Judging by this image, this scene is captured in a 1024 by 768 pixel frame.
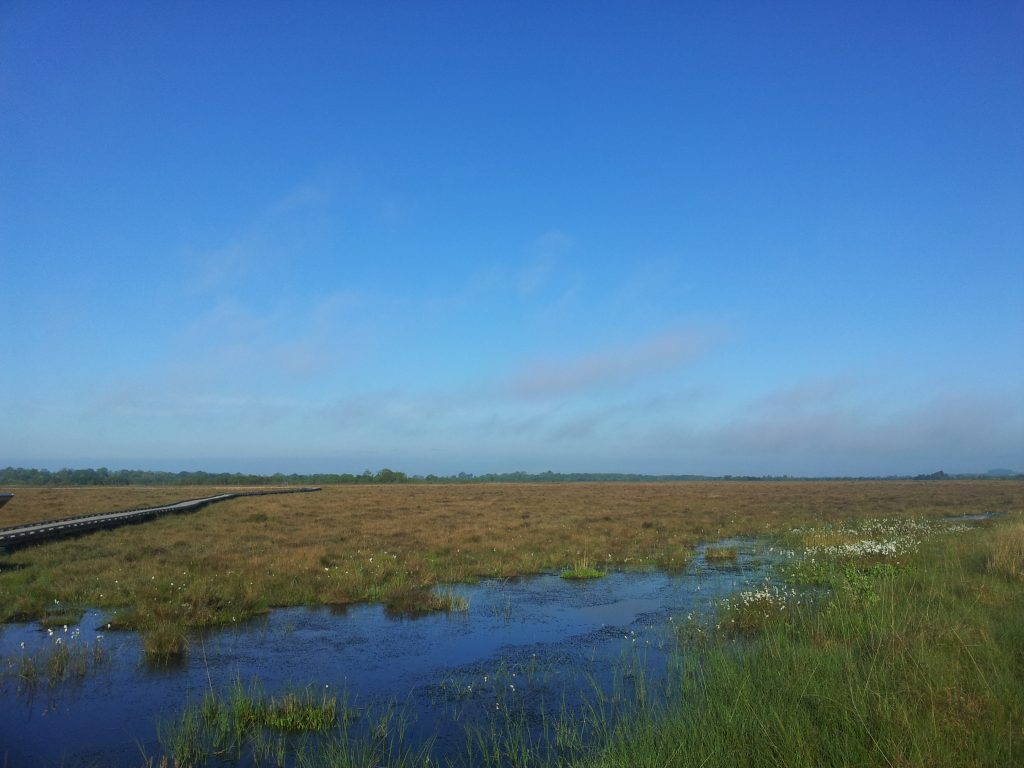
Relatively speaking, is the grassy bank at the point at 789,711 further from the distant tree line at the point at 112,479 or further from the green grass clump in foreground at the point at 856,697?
the distant tree line at the point at 112,479

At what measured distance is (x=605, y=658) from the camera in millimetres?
11742

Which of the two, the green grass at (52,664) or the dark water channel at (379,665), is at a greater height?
the green grass at (52,664)

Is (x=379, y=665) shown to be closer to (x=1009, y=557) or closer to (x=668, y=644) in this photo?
(x=668, y=644)

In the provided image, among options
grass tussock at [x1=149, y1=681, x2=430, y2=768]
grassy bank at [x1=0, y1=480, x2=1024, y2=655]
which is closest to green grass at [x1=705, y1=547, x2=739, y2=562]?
grassy bank at [x1=0, y1=480, x2=1024, y2=655]

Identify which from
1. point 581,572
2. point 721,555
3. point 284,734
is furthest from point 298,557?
point 721,555

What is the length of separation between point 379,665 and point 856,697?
7.85 meters

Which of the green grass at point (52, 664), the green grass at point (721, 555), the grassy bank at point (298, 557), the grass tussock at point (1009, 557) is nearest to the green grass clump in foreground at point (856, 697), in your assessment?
the grass tussock at point (1009, 557)

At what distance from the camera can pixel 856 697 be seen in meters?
6.99

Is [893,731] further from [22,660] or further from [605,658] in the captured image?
[22,660]

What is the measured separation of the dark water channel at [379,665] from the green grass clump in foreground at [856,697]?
213 cm

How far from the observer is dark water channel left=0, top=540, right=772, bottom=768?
8.64m

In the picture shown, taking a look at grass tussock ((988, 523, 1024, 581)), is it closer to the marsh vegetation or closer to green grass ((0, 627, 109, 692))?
the marsh vegetation

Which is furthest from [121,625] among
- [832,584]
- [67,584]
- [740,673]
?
[832,584]

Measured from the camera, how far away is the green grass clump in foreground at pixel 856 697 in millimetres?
6066
